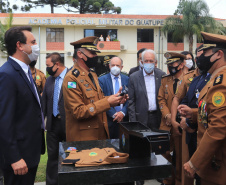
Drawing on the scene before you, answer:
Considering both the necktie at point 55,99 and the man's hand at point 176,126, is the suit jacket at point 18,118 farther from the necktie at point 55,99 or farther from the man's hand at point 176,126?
the man's hand at point 176,126

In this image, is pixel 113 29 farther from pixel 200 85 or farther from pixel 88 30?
pixel 200 85

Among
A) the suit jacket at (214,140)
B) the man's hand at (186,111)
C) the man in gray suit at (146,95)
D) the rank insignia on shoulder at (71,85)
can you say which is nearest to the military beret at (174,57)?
the man in gray suit at (146,95)

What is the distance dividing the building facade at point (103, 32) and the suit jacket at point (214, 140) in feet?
73.0

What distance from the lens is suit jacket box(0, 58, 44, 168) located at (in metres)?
2.16

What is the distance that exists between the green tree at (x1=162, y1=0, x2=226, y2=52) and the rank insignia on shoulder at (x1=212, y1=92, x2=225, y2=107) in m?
21.6

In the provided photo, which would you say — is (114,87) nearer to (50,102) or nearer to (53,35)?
(50,102)

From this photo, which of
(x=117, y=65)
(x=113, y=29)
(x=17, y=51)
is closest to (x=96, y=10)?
(x=113, y=29)

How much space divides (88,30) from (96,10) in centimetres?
1123

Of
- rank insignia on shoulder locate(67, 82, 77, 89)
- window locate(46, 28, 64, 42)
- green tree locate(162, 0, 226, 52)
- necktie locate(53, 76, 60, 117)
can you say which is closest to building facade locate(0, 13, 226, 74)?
window locate(46, 28, 64, 42)

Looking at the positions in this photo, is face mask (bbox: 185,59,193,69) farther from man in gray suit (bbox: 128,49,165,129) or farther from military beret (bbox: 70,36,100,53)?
military beret (bbox: 70,36,100,53)

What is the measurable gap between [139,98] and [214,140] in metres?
2.32

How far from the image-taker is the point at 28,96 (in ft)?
7.86

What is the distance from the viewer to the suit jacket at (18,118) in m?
2.16

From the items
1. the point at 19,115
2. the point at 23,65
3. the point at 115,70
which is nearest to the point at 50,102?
the point at 115,70
